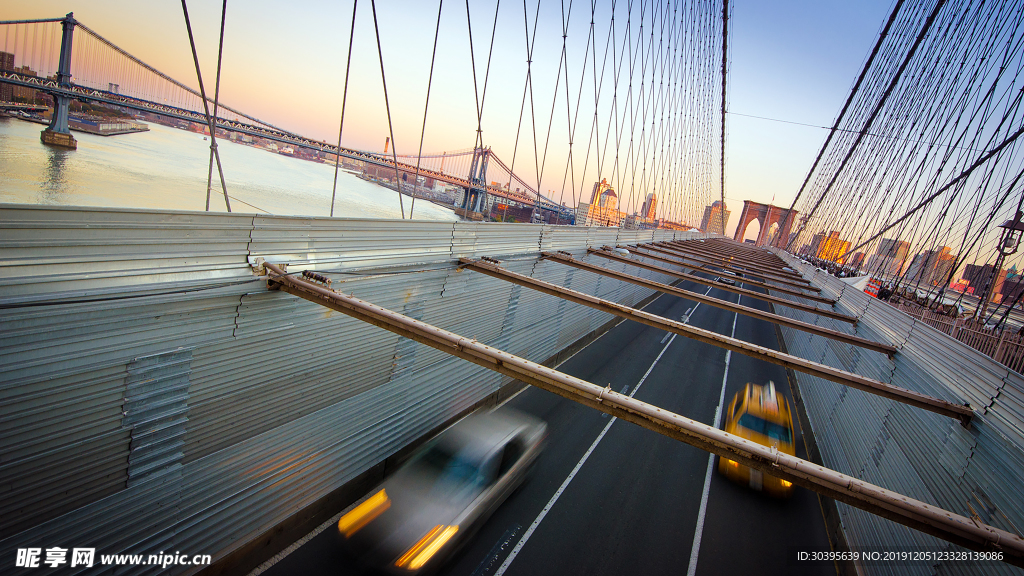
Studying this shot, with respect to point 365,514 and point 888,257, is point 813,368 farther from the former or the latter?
point 888,257

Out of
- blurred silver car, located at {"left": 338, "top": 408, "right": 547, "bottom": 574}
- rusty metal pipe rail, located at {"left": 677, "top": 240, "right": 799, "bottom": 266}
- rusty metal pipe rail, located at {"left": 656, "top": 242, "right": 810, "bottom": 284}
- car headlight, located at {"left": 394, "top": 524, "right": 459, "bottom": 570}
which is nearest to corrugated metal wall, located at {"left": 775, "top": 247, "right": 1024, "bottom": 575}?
blurred silver car, located at {"left": 338, "top": 408, "right": 547, "bottom": 574}

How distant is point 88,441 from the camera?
363cm

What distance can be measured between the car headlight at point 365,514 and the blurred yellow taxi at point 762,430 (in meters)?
6.45

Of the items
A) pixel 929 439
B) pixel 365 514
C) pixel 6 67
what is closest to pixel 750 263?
pixel 929 439

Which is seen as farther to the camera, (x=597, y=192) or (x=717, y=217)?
(x=717, y=217)

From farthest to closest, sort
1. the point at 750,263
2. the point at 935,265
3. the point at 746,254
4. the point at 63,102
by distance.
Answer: the point at 746,254
the point at 750,263
the point at 935,265
the point at 63,102

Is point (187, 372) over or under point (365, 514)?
over

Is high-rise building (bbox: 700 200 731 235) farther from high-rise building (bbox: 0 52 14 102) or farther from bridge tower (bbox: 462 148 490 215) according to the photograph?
high-rise building (bbox: 0 52 14 102)

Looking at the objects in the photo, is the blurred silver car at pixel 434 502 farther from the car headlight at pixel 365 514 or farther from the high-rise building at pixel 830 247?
the high-rise building at pixel 830 247

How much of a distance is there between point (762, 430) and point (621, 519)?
410 centimetres

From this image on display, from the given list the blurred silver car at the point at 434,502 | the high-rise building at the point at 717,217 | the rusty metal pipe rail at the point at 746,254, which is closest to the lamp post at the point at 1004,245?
the rusty metal pipe rail at the point at 746,254

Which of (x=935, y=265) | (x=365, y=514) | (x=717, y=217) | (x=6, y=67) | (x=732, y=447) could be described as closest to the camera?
(x=732, y=447)

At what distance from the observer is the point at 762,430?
888 cm

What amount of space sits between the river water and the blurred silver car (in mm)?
4237
